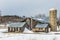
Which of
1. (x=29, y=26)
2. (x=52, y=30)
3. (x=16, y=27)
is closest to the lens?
(x=16, y=27)

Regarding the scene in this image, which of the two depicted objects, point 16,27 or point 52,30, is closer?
point 16,27

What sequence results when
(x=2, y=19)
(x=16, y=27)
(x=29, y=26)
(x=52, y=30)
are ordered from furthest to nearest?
(x=2, y=19) < (x=29, y=26) < (x=52, y=30) < (x=16, y=27)

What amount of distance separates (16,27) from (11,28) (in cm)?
142

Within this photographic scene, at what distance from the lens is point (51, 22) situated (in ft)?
134

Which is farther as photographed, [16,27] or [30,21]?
[30,21]

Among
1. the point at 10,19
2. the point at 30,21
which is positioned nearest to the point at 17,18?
the point at 10,19

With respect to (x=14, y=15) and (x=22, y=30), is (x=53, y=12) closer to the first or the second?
(x=22, y=30)

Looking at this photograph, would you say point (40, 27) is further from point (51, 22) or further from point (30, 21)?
point (30, 21)

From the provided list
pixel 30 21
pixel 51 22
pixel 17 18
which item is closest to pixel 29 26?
pixel 30 21

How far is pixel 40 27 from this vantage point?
37469mm

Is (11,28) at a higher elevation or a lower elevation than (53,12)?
lower

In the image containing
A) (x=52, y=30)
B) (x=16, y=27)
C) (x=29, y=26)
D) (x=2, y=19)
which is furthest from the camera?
(x=2, y=19)

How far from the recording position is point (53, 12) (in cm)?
4075

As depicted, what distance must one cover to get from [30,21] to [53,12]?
6.87 metres
